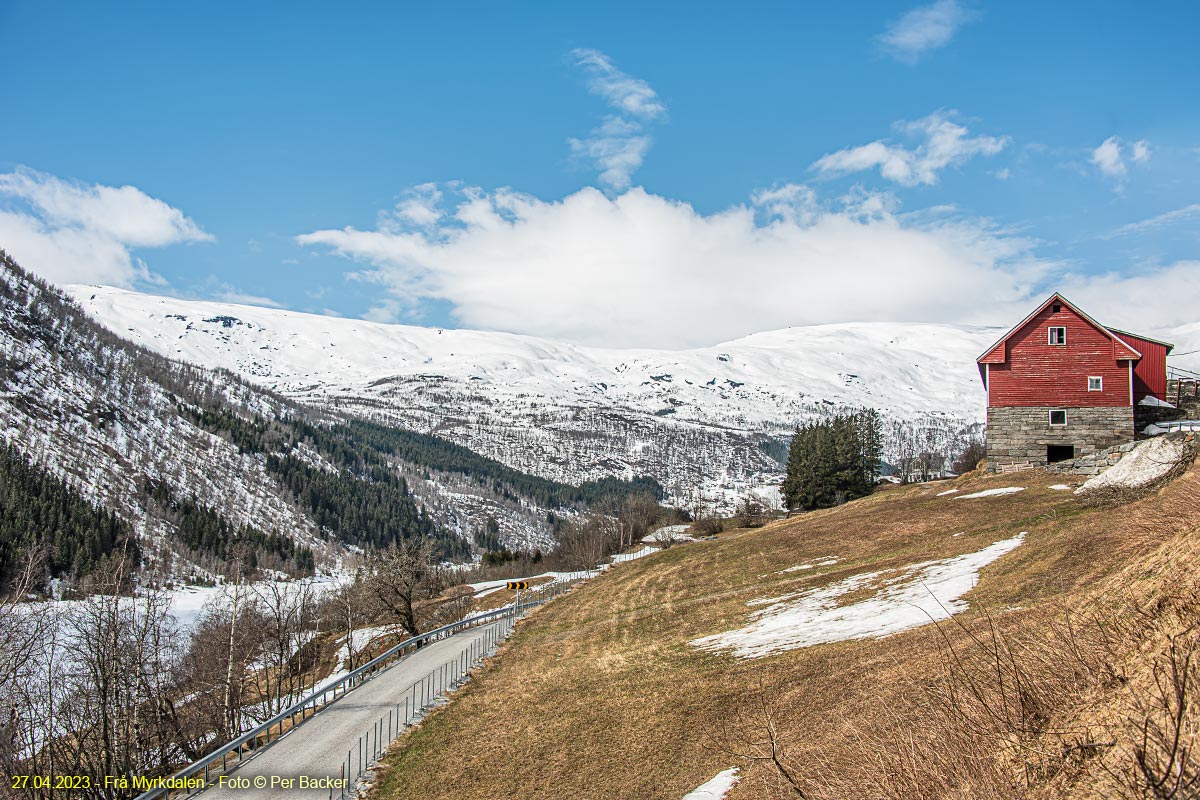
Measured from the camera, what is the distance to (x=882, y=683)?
16.2m

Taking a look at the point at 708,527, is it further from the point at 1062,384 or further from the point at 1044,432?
the point at 1062,384

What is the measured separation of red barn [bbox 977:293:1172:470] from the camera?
49.2m

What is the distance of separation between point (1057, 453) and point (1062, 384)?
4675mm

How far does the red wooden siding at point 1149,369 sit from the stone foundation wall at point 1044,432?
429cm

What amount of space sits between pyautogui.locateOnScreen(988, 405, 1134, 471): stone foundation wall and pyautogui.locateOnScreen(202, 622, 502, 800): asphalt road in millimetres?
39117

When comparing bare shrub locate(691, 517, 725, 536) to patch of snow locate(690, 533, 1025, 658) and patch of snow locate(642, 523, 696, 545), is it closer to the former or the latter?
patch of snow locate(642, 523, 696, 545)

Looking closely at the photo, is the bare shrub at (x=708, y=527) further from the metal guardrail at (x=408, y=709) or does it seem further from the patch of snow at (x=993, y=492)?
the metal guardrail at (x=408, y=709)

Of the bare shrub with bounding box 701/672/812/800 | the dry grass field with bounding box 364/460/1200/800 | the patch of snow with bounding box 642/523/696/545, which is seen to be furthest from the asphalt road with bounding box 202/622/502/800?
the patch of snow with bounding box 642/523/696/545

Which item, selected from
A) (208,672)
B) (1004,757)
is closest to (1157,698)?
(1004,757)

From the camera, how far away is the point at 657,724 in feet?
67.7

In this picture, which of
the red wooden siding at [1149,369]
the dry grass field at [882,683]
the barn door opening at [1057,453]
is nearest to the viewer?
the dry grass field at [882,683]

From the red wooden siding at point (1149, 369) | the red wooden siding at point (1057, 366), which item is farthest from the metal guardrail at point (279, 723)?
the red wooden siding at point (1149, 369)

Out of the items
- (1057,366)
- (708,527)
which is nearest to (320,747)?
(1057,366)

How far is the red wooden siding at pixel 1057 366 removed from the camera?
49406mm
